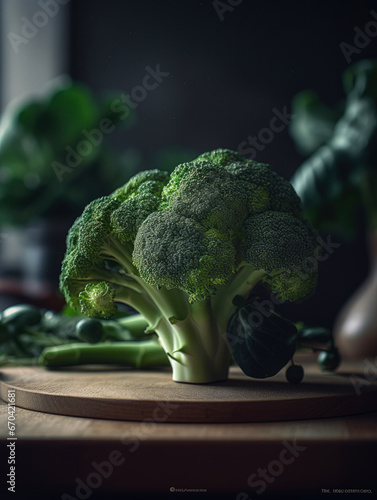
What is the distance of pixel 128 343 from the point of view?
1.15 m

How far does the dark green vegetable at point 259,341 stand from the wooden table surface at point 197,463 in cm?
19

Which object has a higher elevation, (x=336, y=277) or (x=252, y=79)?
(x=252, y=79)

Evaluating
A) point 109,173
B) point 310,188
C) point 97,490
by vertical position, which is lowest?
point 97,490

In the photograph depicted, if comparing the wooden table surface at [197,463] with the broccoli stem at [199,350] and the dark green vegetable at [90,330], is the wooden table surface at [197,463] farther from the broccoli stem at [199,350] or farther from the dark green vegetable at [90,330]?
the dark green vegetable at [90,330]

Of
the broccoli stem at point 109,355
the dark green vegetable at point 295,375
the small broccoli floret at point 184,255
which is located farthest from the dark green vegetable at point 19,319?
the dark green vegetable at point 295,375

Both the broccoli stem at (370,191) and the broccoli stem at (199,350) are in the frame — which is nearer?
the broccoli stem at (199,350)

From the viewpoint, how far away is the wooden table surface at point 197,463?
64 centimetres

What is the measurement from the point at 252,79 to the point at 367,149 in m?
0.49

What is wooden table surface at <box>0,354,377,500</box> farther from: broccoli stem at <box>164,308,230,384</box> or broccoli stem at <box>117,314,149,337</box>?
broccoli stem at <box>117,314,149,337</box>

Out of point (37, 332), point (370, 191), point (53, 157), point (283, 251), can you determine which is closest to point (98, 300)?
point (283, 251)

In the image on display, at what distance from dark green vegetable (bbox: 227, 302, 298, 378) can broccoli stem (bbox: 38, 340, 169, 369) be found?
260 mm

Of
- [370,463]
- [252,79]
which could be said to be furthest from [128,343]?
[252,79]

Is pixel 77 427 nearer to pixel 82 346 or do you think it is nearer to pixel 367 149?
pixel 82 346

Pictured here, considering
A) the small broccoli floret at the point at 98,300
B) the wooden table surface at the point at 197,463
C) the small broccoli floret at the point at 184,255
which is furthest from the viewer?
the small broccoli floret at the point at 98,300
